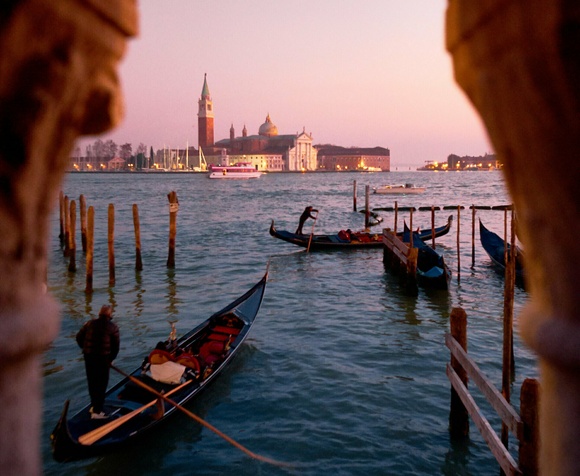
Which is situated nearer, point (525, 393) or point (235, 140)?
point (525, 393)

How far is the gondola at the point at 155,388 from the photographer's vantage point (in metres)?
4.22

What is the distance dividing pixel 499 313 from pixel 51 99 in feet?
32.0

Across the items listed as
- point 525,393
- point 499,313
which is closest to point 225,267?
point 499,313

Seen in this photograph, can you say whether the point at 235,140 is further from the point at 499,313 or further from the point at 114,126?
the point at 114,126

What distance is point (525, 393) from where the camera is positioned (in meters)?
3.23

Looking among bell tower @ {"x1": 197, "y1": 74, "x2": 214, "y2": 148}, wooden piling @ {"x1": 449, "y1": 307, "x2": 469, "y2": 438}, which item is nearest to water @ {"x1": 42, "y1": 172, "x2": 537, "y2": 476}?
wooden piling @ {"x1": 449, "y1": 307, "x2": 469, "y2": 438}

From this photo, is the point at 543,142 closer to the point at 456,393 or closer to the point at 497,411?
the point at 497,411

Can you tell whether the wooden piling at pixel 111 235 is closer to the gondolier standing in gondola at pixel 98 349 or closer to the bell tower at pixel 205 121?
the gondolier standing in gondola at pixel 98 349

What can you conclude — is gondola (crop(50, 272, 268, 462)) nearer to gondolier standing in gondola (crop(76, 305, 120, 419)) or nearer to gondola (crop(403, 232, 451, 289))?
gondolier standing in gondola (crop(76, 305, 120, 419))

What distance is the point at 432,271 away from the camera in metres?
11.1

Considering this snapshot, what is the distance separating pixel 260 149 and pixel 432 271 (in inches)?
4405

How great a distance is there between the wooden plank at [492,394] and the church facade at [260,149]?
4436 inches

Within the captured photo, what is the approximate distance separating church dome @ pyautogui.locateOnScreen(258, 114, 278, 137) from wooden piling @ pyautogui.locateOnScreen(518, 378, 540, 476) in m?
127

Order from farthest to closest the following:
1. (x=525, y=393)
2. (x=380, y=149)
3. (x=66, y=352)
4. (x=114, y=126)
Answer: (x=380, y=149)
(x=66, y=352)
(x=525, y=393)
(x=114, y=126)
